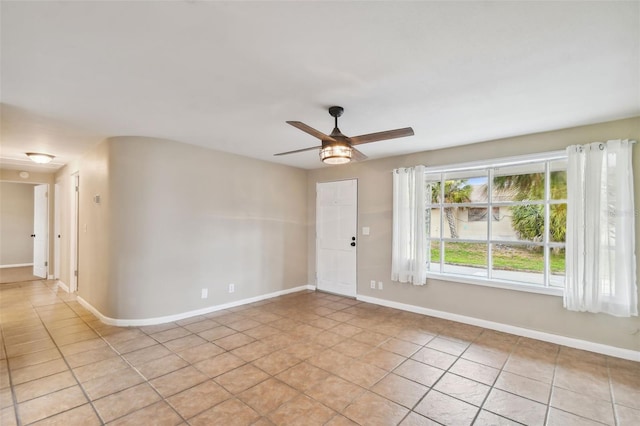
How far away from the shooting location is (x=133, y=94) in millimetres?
2557

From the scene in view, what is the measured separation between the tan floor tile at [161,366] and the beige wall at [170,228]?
48.4 inches

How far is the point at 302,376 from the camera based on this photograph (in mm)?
2633

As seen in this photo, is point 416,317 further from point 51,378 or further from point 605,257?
point 51,378

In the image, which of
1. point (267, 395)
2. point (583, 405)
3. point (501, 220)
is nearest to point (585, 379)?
point (583, 405)

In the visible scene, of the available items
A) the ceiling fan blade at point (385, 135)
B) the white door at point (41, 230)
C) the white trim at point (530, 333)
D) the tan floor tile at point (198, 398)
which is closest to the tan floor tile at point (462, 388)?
the white trim at point (530, 333)

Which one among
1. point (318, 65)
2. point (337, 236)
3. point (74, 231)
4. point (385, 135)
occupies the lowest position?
point (337, 236)

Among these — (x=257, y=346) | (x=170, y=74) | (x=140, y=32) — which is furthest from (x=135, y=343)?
(x=140, y=32)

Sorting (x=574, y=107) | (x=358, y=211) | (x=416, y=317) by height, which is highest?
(x=574, y=107)

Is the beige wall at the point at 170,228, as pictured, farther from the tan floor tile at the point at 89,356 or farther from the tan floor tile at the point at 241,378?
the tan floor tile at the point at 241,378

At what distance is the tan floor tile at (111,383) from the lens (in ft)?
7.73

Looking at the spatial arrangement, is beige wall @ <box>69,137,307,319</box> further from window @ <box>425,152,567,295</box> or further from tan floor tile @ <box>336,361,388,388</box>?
window @ <box>425,152,567,295</box>

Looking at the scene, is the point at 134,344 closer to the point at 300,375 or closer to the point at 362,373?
the point at 300,375

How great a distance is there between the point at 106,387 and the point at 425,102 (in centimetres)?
370

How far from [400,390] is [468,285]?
84.2 inches
